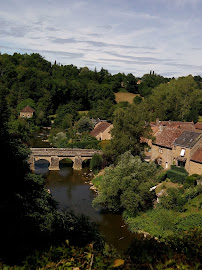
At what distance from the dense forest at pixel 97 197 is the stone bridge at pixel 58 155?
285 cm

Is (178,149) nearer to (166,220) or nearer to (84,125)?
(166,220)

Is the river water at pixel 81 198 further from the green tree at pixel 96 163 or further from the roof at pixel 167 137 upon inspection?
the roof at pixel 167 137

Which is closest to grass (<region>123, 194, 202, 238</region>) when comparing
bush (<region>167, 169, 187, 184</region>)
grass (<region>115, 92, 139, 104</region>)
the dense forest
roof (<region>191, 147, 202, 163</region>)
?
the dense forest

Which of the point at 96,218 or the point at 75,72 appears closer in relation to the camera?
the point at 96,218

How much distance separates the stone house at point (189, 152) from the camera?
3200cm

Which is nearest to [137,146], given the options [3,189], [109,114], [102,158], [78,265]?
[102,158]

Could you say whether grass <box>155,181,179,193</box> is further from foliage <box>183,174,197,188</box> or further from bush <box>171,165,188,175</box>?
bush <box>171,165,188,175</box>

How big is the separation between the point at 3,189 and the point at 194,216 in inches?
626

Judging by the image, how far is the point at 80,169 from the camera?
4366cm

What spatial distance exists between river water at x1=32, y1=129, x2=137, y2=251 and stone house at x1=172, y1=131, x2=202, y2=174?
10888 millimetres

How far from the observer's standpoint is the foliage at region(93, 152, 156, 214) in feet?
85.1

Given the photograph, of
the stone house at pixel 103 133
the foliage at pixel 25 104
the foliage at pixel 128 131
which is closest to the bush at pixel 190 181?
the foliage at pixel 128 131

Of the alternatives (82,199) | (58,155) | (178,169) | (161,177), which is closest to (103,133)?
(58,155)

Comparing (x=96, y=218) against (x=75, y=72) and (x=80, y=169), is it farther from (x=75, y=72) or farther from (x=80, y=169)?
(x=75, y=72)
